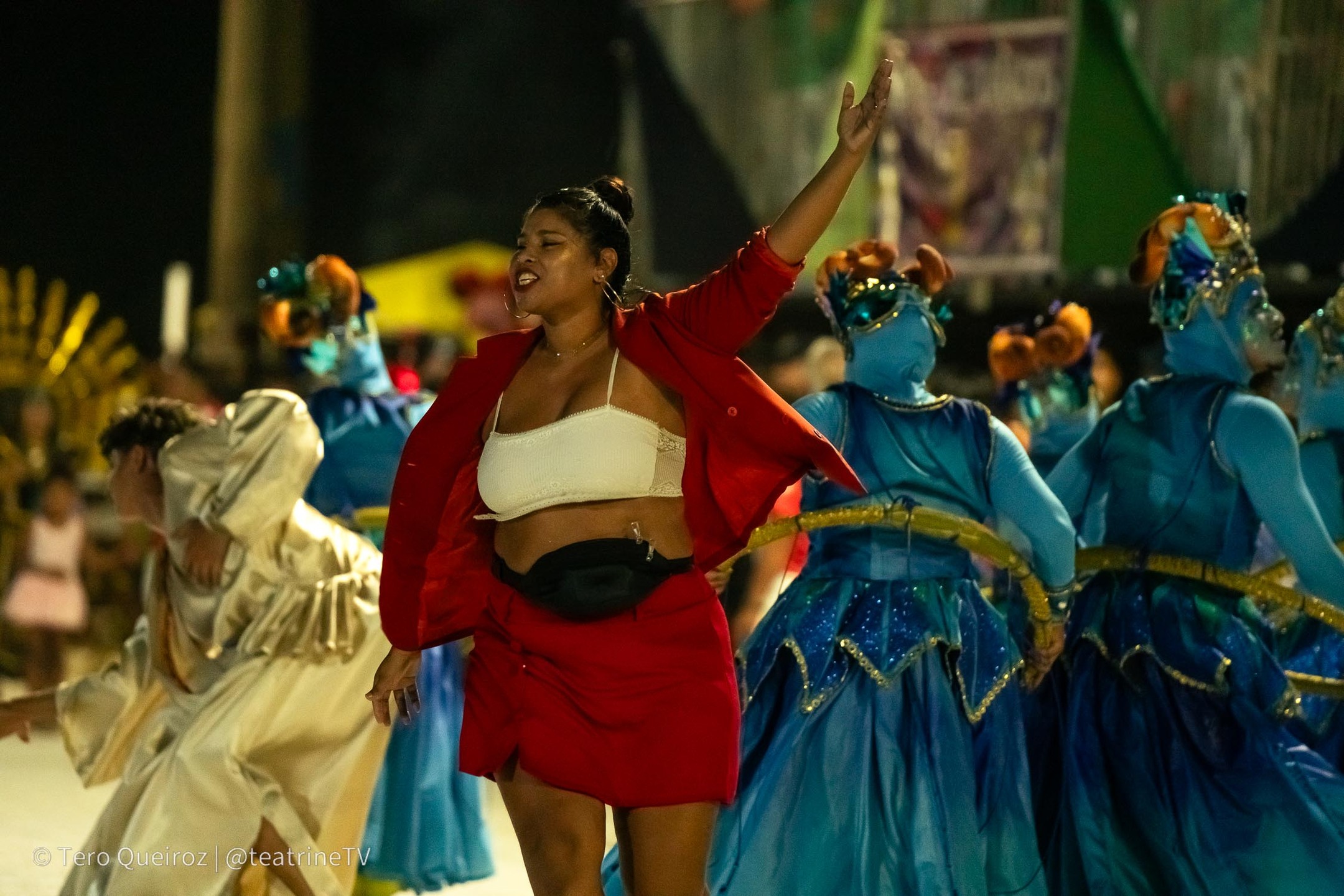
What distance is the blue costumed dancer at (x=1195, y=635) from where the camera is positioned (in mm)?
4461

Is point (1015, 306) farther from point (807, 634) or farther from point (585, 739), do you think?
point (585, 739)

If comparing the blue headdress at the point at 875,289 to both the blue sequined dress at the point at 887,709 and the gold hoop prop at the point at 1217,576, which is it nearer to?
the blue sequined dress at the point at 887,709

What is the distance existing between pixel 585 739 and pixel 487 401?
71cm

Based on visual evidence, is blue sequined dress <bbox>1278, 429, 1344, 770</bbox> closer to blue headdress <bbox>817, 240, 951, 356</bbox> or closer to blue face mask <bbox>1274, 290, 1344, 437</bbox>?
blue face mask <bbox>1274, 290, 1344, 437</bbox>

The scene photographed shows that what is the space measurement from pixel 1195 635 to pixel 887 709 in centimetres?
86

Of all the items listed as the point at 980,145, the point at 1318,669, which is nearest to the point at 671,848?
the point at 1318,669

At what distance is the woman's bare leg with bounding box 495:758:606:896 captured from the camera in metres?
3.29

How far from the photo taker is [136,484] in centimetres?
476

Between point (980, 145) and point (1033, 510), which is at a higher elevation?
point (980, 145)

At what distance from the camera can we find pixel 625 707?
3.34 m

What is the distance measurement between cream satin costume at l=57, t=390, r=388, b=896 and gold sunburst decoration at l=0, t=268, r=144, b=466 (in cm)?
716

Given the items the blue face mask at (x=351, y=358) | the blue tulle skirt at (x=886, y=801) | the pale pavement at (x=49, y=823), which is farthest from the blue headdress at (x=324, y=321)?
the blue tulle skirt at (x=886, y=801)

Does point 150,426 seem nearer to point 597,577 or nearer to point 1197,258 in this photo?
point 597,577

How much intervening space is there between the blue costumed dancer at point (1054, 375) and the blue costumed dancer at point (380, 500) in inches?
81.5
